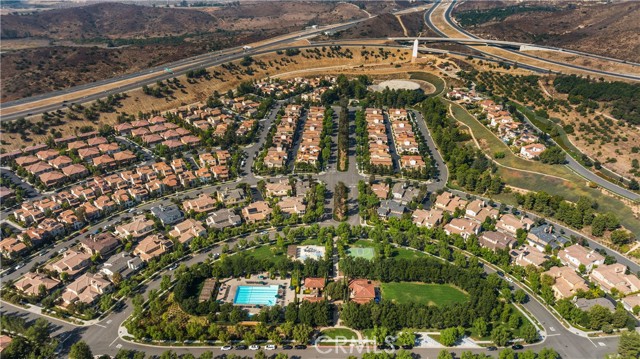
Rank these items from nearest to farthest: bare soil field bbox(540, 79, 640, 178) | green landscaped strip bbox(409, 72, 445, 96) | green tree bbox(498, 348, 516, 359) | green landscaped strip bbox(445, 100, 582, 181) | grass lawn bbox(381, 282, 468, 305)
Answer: green tree bbox(498, 348, 516, 359) < grass lawn bbox(381, 282, 468, 305) < green landscaped strip bbox(445, 100, 582, 181) < bare soil field bbox(540, 79, 640, 178) < green landscaped strip bbox(409, 72, 445, 96)

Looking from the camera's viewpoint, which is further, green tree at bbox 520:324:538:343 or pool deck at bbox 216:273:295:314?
pool deck at bbox 216:273:295:314

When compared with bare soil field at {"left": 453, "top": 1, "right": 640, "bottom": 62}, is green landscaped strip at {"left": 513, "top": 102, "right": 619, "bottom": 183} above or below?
below

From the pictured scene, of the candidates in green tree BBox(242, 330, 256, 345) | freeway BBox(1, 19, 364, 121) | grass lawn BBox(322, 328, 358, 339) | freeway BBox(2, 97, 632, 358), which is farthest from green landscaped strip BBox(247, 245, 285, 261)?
freeway BBox(1, 19, 364, 121)

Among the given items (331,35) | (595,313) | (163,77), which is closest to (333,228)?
(595,313)

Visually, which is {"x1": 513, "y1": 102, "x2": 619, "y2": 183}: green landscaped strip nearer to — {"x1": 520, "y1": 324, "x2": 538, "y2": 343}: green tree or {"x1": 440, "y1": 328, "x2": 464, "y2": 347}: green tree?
{"x1": 520, "y1": 324, "x2": 538, "y2": 343}: green tree

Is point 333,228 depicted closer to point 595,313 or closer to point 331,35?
point 595,313

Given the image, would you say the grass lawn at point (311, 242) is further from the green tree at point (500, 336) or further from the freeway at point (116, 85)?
the freeway at point (116, 85)

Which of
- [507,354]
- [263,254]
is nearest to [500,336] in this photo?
[507,354]
